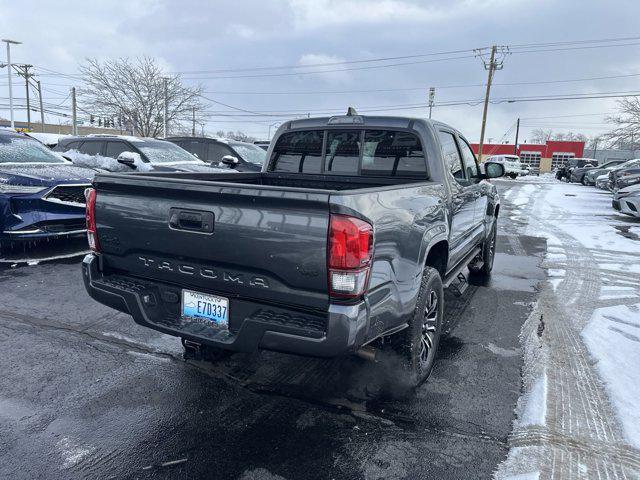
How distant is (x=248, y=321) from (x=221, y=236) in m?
0.50

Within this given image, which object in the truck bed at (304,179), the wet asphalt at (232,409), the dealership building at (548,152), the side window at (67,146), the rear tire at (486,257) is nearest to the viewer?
the wet asphalt at (232,409)

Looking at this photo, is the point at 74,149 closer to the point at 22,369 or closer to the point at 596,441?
the point at 22,369

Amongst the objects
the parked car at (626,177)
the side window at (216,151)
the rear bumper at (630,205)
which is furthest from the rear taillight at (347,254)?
the parked car at (626,177)

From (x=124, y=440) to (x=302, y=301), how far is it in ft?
4.60

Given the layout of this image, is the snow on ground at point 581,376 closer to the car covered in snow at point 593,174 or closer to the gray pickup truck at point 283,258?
the gray pickup truck at point 283,258

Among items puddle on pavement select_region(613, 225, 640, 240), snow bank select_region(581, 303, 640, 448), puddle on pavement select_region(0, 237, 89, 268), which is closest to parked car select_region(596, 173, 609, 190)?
puddle on pavement select_region(613, 225, 640, 240)

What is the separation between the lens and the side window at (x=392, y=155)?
3.79 m

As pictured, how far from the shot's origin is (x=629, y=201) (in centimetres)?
1196

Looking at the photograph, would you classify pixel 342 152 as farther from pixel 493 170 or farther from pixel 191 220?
pixel 493 170

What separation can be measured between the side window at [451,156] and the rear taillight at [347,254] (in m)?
1.95

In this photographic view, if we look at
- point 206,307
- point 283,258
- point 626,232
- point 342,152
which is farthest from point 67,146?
point 626,232

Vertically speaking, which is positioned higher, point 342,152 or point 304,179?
point 342,152

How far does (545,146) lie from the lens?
68812mm

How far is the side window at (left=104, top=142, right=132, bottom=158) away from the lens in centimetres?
1015
